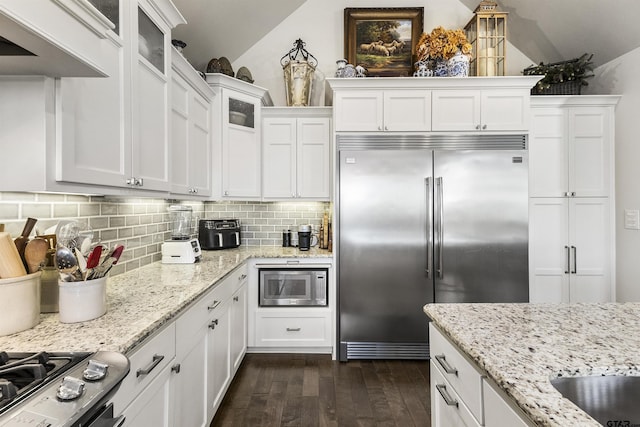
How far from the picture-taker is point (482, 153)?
285 cm

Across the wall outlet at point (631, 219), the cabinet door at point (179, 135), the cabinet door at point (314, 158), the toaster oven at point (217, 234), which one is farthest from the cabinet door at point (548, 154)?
the cabinet door at point (179, 135)

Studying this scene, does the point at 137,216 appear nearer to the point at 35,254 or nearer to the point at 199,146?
the point at 199,146

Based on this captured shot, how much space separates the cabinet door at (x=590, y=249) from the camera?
3.06 m

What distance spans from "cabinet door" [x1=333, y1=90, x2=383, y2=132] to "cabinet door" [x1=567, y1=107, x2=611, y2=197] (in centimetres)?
183

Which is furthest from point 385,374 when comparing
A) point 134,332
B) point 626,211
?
point 626,211

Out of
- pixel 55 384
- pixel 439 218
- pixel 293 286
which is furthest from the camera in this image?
pixel 293 286

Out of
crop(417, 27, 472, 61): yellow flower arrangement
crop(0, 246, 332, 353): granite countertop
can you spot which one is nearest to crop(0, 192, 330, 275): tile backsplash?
crop(0, 246, 332, 353): granite countertop

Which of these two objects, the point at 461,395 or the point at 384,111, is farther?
the point at 384,111

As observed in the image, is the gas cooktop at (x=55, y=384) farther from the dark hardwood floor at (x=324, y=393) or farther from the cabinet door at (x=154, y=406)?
the dark hardwood floor at (x=324, y=393)

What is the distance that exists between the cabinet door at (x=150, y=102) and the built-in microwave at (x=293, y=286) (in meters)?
1.34

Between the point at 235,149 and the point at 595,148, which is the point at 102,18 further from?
the point at 595,148

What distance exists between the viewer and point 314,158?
336 centimetres

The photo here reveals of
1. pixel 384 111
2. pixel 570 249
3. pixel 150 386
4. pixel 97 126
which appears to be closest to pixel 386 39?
pixel 384 111

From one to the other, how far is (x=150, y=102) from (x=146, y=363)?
1.28 metres
